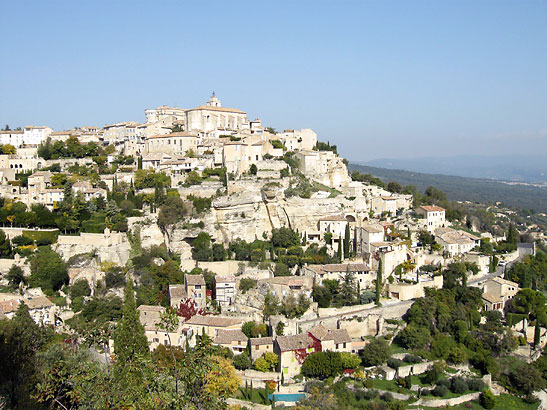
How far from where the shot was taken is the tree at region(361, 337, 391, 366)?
85.5ft

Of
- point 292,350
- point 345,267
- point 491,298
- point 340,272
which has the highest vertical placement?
point 345,267

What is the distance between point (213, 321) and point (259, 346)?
3.00 meters

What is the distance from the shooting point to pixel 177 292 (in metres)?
29.7

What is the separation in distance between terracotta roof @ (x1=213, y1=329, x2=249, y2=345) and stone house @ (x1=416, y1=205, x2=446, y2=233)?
745 inches

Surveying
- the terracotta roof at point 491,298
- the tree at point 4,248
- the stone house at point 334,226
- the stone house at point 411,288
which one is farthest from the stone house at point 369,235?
the tree at point 4,248

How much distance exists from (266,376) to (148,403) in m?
14.0

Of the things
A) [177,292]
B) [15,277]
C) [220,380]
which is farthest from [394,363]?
[15,277]

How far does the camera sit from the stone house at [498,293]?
3155cm

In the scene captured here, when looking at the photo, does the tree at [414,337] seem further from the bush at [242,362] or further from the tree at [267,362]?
the bush at [242,362]

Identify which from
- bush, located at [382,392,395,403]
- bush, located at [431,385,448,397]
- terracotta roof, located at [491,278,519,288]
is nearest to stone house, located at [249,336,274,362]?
bush, located at [382,392,395,403]

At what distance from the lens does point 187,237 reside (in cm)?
3409

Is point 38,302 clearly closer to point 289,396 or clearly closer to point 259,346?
point 259,346

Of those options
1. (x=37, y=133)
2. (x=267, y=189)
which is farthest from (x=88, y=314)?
(x=37, y=133)

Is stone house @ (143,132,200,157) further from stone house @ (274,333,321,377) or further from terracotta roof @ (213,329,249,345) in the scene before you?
stone house @ (274,333,321,377)
